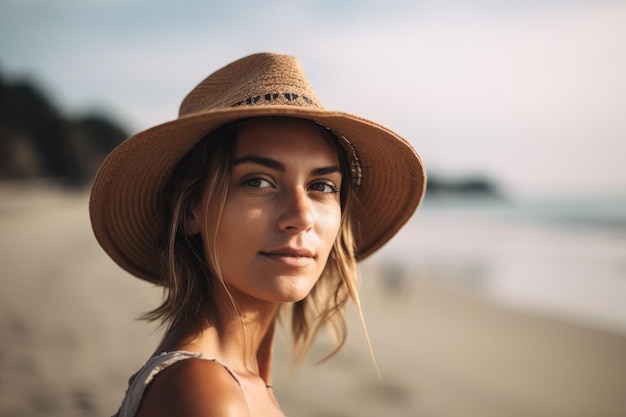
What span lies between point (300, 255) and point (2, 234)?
48.4 feet

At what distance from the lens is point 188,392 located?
1373mm

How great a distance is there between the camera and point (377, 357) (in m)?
6.29

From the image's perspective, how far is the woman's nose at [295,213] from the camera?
1.78 metres

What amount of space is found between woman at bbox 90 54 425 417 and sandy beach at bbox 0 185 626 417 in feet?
3.13

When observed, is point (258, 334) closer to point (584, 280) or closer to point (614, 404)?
point (614, 404)

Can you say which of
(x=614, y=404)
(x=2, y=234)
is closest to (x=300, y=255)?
(x=614, y=404)

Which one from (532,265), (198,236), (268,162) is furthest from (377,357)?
(532,265)

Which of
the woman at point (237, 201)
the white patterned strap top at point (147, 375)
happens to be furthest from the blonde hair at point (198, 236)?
the white patterned strap top at point (147, 375)

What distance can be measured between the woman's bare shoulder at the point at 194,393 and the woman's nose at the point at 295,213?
1.60ft

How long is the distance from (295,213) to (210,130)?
0.40m

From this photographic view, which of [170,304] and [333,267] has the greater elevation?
[333,267]

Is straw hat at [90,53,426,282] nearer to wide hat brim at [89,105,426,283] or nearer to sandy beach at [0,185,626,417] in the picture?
wide hat brim at [89,105,426,283]

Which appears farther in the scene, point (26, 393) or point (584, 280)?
point (584, 280)

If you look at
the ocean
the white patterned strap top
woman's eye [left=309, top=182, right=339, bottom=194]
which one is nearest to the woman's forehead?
woman's eye [left=309, top=182, right=339, bottom=194]
